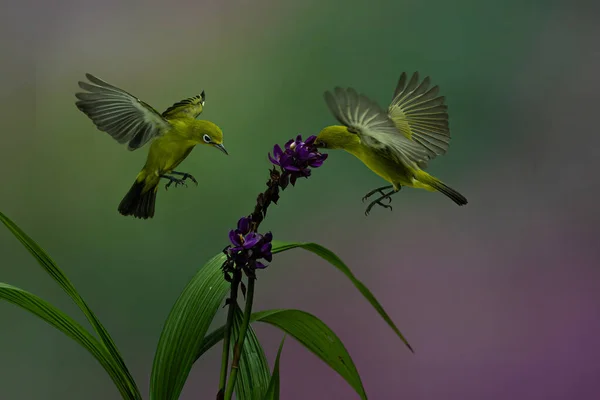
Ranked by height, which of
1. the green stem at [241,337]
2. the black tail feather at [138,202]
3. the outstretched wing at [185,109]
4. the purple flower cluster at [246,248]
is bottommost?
the green stem at [241,337]

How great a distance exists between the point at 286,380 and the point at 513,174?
2.71ft

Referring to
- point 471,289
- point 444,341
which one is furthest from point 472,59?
point 444,341

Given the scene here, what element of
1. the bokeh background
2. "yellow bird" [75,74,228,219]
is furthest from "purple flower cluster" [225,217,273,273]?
the bokeh background

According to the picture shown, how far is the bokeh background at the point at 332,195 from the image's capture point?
68.4 inches

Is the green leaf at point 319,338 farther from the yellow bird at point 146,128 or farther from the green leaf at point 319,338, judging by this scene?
the yellow bird at point 146,128

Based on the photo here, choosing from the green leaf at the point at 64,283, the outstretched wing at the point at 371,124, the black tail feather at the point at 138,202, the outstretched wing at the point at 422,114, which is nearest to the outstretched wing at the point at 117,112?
the black tail feather at the point at 138,202

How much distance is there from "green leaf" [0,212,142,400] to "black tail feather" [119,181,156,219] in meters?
0.36

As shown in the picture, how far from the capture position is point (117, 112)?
129cm

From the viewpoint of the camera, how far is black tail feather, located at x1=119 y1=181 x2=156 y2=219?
1.45m

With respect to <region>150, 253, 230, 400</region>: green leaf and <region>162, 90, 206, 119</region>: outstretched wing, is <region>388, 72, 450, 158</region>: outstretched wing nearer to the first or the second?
<region>162, 90, 206, 119</region>: outstretched wing

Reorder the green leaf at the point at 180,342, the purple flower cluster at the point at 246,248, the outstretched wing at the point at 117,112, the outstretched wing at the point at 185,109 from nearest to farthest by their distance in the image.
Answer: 1. the purple flower cluster at the point at 246,248
2. the green leaf at the point at 180,342
3. the outstretched wing at the point at 117,112
4. the outstretched wing at the point at 185,109

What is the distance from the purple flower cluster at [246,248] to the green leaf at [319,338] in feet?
0.65

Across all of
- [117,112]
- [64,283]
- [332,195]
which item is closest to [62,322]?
[64,283]

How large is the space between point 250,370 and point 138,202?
478 mm
